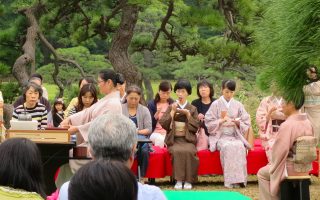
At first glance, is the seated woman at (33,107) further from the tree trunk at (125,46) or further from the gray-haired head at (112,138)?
the gray-haired head at (112,138)

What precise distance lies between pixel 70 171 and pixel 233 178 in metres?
2.49

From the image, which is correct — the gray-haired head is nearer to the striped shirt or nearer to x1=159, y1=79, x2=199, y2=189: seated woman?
the striped shirt

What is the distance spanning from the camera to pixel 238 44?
1169 centimetres

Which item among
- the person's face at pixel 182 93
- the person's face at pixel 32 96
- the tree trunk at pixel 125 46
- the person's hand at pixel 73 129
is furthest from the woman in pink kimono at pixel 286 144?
the tree trunk at pixel 125 46

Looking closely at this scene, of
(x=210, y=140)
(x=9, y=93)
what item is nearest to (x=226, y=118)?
(x=210, y=140)

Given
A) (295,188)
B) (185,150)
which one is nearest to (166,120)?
(185,150)

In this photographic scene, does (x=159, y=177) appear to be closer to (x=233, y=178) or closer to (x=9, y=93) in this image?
(x=233, y=178)

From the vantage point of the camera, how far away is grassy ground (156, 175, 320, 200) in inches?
342

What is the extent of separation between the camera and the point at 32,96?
777cm

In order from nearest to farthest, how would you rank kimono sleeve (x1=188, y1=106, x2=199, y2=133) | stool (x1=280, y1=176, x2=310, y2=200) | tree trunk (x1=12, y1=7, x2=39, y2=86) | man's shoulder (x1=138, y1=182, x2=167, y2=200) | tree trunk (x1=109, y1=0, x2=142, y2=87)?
man's shoulder (x1=138, y1=182, x2=167, y2=200) → stool (x1=280, y1=176, x2=310, y2=200) → kimono sleeve (x1=188, y1=106, x2=199, y2=133) → tree trunk (x1=109, y1=0, x2=142, y2=87) → tree trunk (x1=12, y1=7, x2=39, y2=86)

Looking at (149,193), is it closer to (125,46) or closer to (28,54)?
(125,46)

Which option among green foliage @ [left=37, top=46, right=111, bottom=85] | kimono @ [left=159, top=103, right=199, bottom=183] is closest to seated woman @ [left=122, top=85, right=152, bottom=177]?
kimono @ [left=159, top=103, right=199, bottom=183]

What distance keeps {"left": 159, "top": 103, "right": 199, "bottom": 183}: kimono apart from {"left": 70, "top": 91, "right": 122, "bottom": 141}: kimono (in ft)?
6.42

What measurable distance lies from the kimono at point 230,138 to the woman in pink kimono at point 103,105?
2446 millimetres
